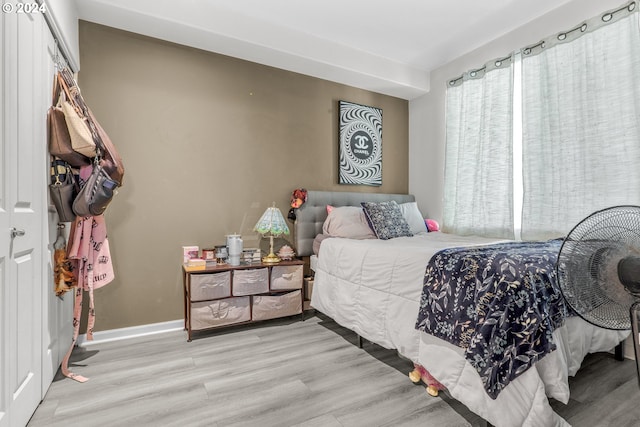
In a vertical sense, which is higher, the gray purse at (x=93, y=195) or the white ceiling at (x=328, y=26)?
the white ceiling at (x=328, y=26)

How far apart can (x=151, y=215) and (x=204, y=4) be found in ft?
5.89

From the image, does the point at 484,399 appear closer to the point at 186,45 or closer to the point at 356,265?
the point at 356,265

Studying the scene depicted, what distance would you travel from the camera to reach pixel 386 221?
2.97 m

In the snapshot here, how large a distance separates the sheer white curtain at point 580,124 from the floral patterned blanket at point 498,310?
1.22 m

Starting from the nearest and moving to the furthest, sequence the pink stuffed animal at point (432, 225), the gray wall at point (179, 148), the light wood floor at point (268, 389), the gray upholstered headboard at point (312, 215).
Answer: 1. the light wood floor at point (268, 389)
2. the gray wall at point (179, 148)
3. the gray upholstered headboard at point (312, 215)
4. the pink stuffed animal at point (432, 225)

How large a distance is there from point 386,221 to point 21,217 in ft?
8.17

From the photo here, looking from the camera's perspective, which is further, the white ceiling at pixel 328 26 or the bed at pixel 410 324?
the white ceiling at pixel 328 26

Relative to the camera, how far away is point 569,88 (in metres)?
2.57

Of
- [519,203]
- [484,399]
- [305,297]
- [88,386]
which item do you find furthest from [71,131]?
[519,203]

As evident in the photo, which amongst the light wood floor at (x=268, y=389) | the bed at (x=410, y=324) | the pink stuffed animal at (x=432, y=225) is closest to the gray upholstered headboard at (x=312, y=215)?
the bed at (x=410, y=324)

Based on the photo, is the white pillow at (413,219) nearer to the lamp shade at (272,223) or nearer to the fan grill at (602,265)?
the lamp shade at (272,223)

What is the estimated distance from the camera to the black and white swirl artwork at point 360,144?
11.9 ft

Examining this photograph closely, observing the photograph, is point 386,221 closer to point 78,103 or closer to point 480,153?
point 480,153

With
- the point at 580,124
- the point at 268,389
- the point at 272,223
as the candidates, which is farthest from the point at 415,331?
the point at 580,124
